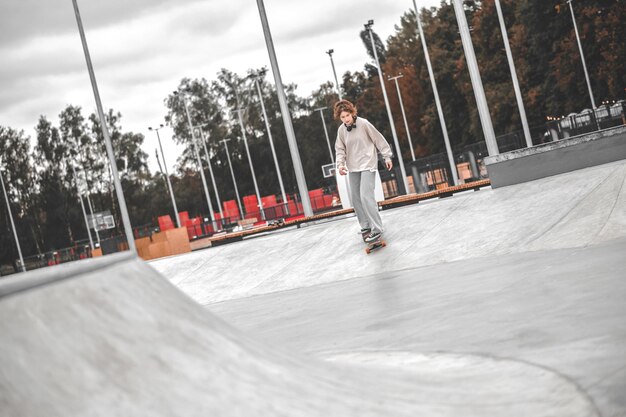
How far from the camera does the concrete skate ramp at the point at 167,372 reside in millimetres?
2289

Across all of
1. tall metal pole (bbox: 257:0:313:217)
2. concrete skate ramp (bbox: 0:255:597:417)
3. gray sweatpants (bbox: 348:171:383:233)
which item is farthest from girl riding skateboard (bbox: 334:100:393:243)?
tall metal pole (bbox: 257:0:313:217)

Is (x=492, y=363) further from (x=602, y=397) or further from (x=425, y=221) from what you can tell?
(x=425, y=221)

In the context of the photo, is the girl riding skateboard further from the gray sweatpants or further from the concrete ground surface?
the concrete ground surface

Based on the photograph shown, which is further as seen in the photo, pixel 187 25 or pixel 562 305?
pixel 187 25

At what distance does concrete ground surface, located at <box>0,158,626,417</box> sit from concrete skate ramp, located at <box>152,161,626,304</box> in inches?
4.6

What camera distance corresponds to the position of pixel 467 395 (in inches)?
122

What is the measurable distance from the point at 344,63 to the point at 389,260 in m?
89.1

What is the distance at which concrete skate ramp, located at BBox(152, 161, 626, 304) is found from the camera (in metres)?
8.38

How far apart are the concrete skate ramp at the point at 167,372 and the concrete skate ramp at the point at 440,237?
4.76m

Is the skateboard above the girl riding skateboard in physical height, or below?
below

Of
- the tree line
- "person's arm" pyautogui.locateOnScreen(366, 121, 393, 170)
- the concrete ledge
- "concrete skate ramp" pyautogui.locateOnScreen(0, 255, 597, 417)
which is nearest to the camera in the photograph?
"concrete skate ramp" pyautogui.locateOnScreen(0, 255, 597, 417)

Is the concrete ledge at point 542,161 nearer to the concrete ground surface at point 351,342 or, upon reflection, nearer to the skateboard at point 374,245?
the skateboard at point 374,245

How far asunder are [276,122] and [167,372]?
90.8 meters

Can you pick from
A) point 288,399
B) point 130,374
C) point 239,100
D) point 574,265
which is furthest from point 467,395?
point 239,100
